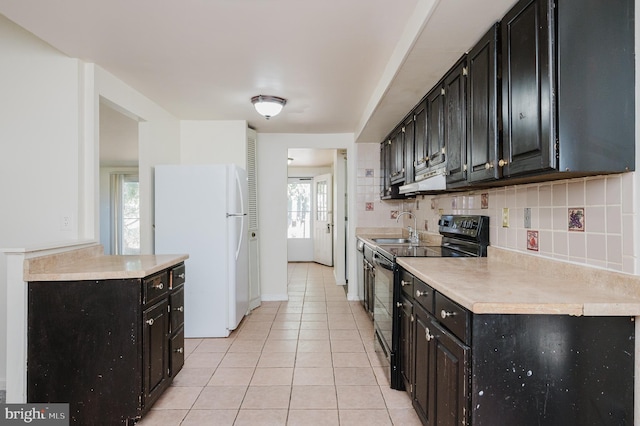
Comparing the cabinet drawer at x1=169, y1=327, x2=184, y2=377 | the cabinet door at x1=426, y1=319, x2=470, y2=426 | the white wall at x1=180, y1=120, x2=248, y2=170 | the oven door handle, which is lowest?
the cabinet drawer at x1=169, y1=327, x2=184, y2=377

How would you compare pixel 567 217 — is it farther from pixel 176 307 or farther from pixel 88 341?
pixel 88 341

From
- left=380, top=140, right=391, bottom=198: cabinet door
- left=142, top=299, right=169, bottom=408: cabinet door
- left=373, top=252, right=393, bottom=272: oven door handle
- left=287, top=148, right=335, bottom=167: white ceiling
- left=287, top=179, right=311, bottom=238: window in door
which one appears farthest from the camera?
left=287, top=179, right=311, bottom=238: window in door

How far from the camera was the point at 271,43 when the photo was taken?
2.29 m

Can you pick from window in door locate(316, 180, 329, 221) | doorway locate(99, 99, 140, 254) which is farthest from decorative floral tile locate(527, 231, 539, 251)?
doorway locate(99, 99, 140, 254)

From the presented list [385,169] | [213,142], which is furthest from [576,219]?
[213,142]

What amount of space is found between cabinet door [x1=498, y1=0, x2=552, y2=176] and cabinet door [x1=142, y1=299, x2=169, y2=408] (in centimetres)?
203

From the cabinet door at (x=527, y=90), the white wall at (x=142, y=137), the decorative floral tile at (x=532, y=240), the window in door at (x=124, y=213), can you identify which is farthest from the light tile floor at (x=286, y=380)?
the window in door at (x=124, y=213)

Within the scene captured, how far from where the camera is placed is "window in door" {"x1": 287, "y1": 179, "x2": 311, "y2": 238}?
8328mm

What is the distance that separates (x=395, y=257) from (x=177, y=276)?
59.0 inches

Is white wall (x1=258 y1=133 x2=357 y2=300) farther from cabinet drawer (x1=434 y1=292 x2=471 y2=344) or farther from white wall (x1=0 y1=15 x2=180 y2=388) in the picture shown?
cabinet drawer (x1=434 y1=292 x2=471 y2=344)

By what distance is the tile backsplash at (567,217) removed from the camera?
133 centimetres

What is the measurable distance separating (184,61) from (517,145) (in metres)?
2.22

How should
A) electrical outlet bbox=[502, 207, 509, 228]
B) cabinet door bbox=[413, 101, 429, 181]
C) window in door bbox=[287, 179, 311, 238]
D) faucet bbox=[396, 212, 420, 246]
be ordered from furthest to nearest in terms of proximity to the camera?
window in door bbox=[287, 179, 311, 238] < faucet bbox=[396, 212, 420, 246] < cabinet door bbox=[413, 101, 429, 181] < electrical outlet bbox=[502, 207, 509, 228]

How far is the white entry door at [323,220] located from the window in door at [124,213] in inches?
151
